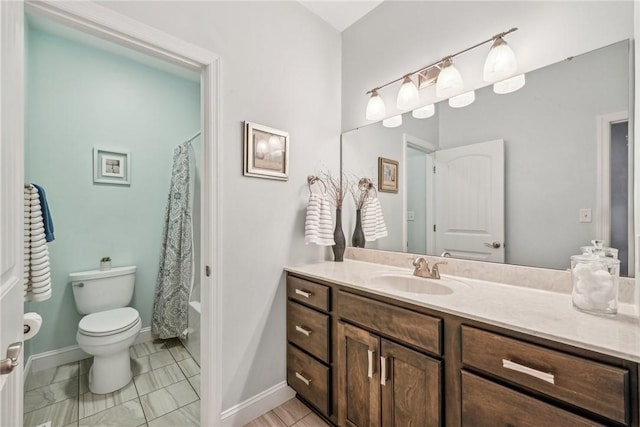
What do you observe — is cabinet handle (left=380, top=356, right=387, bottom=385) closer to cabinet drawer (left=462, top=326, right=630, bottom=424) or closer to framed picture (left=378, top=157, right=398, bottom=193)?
cabinet drawer (left=462, top=326, right=630, bottom=424)

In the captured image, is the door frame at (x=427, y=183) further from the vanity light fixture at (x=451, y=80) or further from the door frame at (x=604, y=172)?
the door frame at (x=604, y=172)

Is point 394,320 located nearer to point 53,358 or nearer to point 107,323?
point 107,323

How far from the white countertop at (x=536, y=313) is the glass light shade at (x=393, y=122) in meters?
1.06

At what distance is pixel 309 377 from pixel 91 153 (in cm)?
238

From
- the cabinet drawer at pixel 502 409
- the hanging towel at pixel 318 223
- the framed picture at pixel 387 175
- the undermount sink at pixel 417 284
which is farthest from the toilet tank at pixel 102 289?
the cabinet drawer at pixel 502 409

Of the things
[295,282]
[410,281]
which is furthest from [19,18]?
[410,281]

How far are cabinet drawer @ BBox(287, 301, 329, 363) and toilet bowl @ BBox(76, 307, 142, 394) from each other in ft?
3.62

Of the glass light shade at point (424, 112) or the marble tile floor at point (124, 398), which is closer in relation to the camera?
the marble tile floor at point (124, 398)

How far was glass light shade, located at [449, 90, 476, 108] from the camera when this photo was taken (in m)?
1.46

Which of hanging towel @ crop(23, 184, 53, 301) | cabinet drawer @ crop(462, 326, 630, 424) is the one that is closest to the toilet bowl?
hanging towel @ crop(23, 184, 53, 301)

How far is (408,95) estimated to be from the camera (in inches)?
66.1

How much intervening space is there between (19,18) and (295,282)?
4.97 ft

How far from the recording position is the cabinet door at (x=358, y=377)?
121 centimetres

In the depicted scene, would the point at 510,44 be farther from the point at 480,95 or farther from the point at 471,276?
the point at 471,276
